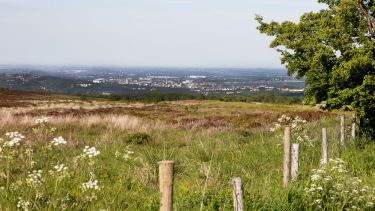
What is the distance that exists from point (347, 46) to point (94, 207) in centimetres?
1076

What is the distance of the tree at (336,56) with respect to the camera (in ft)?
45.9

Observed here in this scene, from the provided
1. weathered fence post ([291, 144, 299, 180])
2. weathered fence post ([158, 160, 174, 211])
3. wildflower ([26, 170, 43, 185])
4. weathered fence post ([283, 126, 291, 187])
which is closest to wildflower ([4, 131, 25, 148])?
wildflower ([26, 170, 43, 185])

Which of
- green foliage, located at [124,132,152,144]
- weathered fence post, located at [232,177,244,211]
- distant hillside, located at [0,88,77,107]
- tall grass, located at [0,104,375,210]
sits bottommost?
distant hillside, located at [0,88,77,107]

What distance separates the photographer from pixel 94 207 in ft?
22.2

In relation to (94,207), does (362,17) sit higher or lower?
higher

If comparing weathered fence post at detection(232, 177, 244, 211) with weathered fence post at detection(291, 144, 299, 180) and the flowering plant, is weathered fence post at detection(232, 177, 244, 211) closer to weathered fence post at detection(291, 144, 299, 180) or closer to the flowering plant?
the flowering plant

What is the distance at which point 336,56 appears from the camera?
1495 centimetres

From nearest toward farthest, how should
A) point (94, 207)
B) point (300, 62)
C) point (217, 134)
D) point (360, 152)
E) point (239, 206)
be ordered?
point (239, 206)
point (94, 207)
point (360, 152)
point (300, 62)
point (217, 134)

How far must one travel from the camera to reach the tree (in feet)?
45.9

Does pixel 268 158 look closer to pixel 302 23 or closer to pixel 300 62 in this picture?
pixel 300 62

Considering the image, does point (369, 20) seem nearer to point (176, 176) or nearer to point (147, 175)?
point (176, 176)

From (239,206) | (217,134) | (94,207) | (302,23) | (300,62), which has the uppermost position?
(302,23)

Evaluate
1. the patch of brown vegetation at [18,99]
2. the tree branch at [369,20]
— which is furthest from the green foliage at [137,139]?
the patch of brown vegetation at [18,99]

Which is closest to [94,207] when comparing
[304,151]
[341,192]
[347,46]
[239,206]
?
[239,206]
